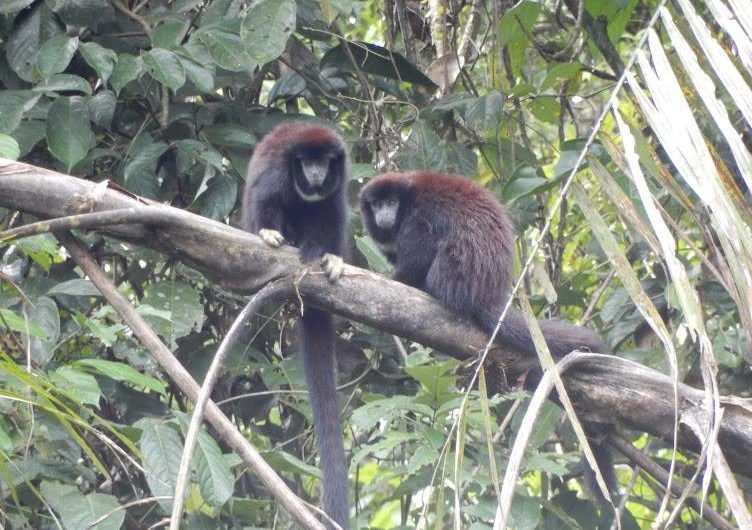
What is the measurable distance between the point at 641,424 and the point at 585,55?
117 inches

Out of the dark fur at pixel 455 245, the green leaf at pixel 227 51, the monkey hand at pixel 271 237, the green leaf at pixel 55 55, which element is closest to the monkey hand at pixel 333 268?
the monkey hand at pixel 271 237

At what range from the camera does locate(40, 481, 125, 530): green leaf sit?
104 inches

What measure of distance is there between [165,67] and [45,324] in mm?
924

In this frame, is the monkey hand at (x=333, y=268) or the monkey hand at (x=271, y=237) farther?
the monkey hand at (x=271, y=237)

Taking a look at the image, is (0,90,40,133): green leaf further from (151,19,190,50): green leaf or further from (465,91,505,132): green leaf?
(465,91,505,132): green leaf

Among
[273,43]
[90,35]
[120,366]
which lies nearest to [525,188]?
[273,43]

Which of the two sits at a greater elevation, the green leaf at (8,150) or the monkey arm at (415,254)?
the green leaf at (8,150)

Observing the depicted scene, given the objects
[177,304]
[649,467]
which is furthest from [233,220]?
[649,467]

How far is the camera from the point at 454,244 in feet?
12.6

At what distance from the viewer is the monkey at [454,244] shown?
11.0 feet

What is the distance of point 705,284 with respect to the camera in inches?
149

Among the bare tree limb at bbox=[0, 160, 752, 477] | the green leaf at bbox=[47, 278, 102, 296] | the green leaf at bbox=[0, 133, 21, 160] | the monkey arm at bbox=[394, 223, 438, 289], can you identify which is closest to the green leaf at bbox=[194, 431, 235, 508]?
the bare tree limb at bbox=[0, 160, 752, 477]

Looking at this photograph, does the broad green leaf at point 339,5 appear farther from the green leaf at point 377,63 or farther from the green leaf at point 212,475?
the green leaf at point 212,475

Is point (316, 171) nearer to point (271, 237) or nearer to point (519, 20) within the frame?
point (271, 237)
